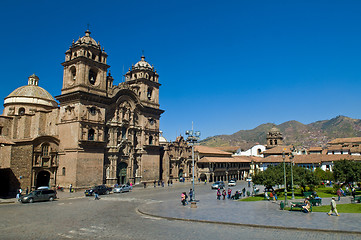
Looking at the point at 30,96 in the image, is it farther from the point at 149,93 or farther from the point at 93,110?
the point at 149,93

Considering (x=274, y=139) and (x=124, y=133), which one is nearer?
(x=124, y=133)

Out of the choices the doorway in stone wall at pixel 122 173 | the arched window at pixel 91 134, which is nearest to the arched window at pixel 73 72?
the arched window at pixel 91 134

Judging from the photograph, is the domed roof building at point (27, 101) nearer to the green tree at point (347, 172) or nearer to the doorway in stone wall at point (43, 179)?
the doorway in stone wall at point (43, 179)

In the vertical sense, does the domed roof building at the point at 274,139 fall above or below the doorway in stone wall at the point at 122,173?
above

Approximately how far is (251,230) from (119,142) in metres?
37.2

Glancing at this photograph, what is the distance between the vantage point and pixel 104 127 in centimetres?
4756

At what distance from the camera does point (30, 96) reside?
55.5 meters

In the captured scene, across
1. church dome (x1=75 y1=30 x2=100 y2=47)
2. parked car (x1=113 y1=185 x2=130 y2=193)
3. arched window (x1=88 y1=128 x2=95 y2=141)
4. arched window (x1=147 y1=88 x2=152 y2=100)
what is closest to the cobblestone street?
parked car (x1=113 y1=185 x2=130 y2=193)

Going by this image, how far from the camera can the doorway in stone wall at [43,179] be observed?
42.0 meters

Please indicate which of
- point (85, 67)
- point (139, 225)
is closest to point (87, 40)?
point (85, 67)

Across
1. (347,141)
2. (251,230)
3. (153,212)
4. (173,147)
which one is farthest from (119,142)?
(347,141)

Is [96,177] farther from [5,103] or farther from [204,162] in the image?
[204,162]

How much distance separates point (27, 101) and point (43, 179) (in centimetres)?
1983

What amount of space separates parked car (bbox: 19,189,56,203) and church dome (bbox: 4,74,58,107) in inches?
1155
